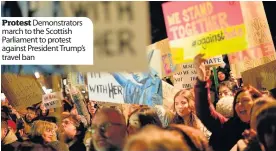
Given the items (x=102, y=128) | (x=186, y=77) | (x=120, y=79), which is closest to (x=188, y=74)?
(x=186, y=77)

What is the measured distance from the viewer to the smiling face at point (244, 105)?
2.82m

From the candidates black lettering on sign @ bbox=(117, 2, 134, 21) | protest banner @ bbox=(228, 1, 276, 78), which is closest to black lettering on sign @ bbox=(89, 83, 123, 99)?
black lettering on sign @ bbox=(117, 2, 134, 21)

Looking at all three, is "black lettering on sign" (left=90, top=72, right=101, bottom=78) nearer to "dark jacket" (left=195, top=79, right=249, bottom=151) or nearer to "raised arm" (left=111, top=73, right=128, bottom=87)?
"raised arm" (left=111, top=73, right=128, bottom=87)

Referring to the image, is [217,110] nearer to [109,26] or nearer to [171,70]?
[171,70]

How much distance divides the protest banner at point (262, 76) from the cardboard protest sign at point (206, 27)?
0.19 m

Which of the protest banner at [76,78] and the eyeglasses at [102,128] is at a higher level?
the protest banner at [76,78]


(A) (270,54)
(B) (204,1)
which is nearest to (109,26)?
(B) (204,1)

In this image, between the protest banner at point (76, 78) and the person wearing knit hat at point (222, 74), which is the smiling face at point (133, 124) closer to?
the protest banner at point (76, 78)

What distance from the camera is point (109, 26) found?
2785 mm

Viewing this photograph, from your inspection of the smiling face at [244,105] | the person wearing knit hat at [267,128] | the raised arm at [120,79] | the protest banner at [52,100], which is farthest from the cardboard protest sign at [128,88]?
the person wearing knit hat at [267,128]

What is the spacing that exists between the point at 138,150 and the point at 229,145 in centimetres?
66

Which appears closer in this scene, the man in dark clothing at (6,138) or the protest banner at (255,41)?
the man in dark clothing at (6,138)
